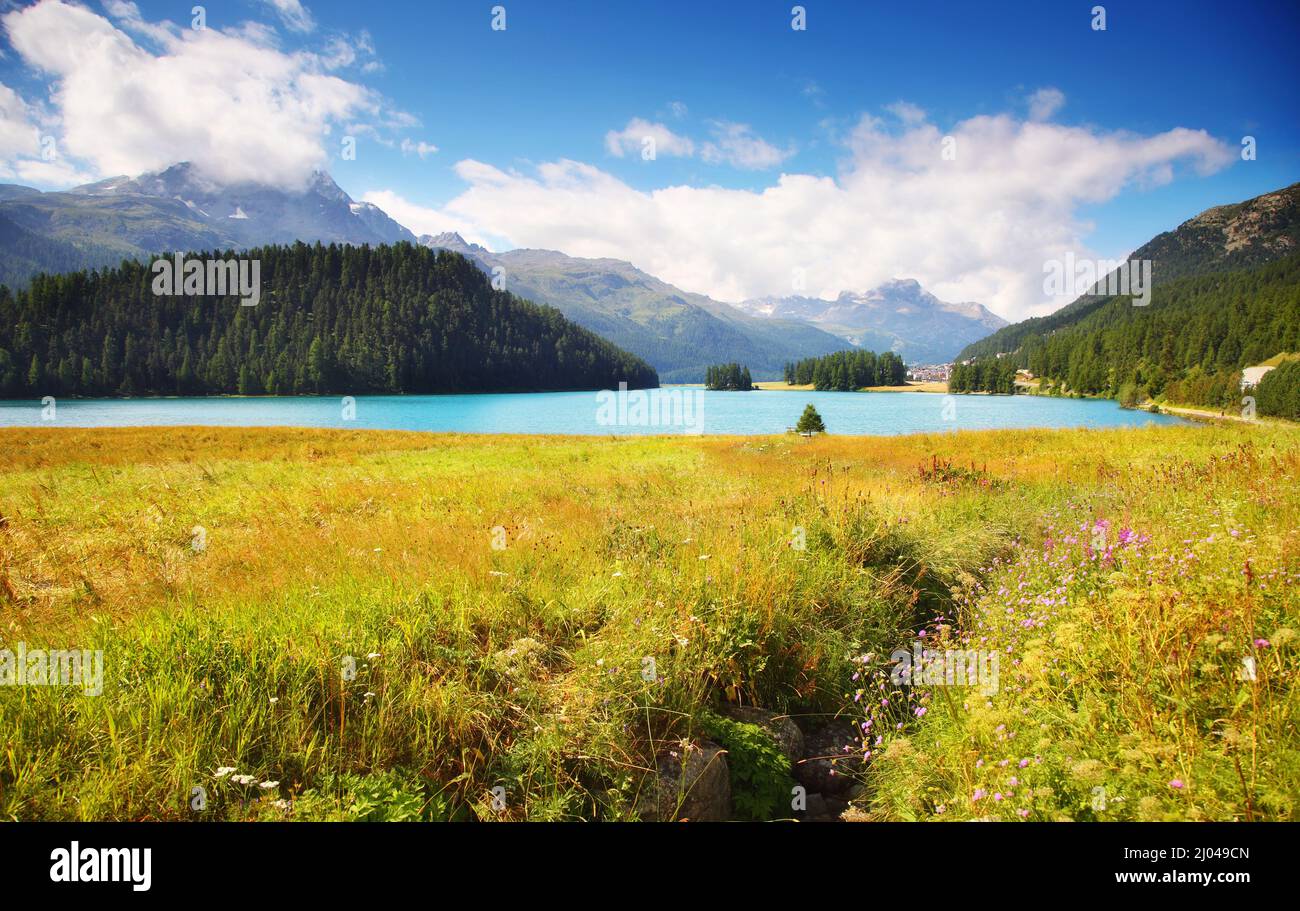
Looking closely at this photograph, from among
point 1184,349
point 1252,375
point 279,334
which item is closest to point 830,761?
point 1252,375

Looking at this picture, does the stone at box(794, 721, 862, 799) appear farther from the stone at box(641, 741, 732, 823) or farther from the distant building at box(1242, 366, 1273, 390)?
the distant building at box(1242, 366, 1273, 390)

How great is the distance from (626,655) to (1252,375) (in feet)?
564

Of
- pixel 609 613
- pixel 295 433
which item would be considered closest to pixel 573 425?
pixel 295 433

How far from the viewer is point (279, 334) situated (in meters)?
161

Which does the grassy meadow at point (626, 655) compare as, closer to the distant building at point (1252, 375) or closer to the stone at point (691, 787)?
the stone at point (691, 787)

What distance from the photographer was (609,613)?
5570 millimetres

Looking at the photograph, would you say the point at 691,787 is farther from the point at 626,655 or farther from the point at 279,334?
the point at 279,334

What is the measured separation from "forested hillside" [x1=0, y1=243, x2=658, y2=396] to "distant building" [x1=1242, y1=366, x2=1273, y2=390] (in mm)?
184004

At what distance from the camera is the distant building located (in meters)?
95.6

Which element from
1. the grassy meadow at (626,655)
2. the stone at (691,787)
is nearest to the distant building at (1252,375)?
the grassy meadow at (626,655)

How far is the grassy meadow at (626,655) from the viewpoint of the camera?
309 cm

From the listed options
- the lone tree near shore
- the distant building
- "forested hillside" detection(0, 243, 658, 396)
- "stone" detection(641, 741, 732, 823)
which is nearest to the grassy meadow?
"stone" detection(641, 741, 732, 823)

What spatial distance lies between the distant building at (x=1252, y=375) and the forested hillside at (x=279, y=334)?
184004 millimetres

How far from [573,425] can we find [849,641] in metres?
77.5
